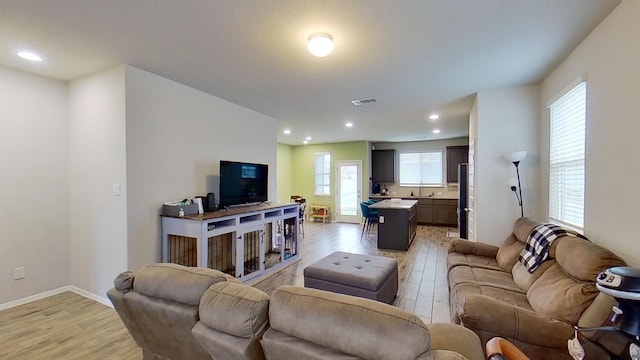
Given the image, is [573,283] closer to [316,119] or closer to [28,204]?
[316,119]

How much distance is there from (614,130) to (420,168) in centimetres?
702

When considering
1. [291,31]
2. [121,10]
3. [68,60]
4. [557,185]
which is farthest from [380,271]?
[68,60]

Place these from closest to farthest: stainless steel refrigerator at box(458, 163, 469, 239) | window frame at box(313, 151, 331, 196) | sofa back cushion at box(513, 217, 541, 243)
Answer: sofa back cushion at box(513, 217, 541, 243), stainless steel refrigerator at box(458, 163, 469, 239), window frame at box(313, 151, 331, 196)

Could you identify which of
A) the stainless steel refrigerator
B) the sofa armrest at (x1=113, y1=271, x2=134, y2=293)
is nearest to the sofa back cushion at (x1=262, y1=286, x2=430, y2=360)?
the sofa armrest at (x1=113, y1=271, x2=134, y2=293)

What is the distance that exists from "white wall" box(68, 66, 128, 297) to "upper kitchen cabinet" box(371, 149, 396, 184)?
730 centimetres

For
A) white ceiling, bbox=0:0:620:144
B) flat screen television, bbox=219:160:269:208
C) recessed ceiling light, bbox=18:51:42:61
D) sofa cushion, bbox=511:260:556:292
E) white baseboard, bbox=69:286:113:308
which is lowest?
white baseboard, bbox=69:286:113:308

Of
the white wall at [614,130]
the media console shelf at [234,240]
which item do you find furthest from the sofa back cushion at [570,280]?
the media console shelf at [234,240]

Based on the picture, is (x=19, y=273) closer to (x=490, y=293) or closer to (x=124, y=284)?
(x=124, y=284)

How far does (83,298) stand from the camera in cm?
331

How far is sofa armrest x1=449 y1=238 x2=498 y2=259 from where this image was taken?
131 inches

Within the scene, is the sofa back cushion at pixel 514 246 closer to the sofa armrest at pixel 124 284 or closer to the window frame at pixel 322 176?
the sofa armrest at pixel 124 284

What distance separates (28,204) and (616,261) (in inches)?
208

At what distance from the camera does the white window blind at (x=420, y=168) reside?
8.73 m

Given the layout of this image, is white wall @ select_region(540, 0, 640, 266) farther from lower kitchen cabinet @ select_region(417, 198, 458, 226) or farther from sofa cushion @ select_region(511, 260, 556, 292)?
lower kitchen cabinet @ select_region(417, 198, 458, 226)
